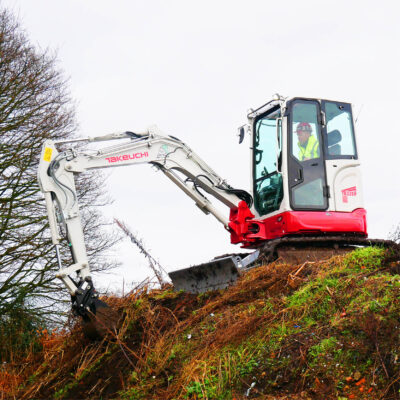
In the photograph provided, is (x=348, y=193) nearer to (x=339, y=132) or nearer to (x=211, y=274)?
(x=339, y=132)

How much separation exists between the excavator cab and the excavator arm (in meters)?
0.52

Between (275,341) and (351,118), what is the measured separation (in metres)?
5.75

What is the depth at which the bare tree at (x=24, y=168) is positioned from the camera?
1330 cm

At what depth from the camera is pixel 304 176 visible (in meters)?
10.2

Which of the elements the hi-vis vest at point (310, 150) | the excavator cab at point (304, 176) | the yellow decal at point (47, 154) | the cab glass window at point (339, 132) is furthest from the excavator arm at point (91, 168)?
the cab glass window at point (339, 132)

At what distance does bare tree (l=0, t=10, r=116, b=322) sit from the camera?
43.7 feet

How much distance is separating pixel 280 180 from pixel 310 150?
2.45 ft

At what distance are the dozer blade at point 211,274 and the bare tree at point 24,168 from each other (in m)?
4.78

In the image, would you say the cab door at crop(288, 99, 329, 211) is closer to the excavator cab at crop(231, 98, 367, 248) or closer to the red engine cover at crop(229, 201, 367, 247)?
the excavator cab at crop(231, 98, 367, 248)

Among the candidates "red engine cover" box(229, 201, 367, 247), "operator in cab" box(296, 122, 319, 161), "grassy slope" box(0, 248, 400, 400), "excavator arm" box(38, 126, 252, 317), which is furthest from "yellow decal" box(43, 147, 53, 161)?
"operator in cab" box(296, 122, 319, 161)

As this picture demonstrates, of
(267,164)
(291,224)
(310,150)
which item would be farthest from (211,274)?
(310,150)

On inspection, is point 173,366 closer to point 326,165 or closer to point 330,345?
point 330,345

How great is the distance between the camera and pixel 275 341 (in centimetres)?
656

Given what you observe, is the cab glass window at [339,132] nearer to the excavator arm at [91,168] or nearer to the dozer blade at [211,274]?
the excavator arm at [91,168]
